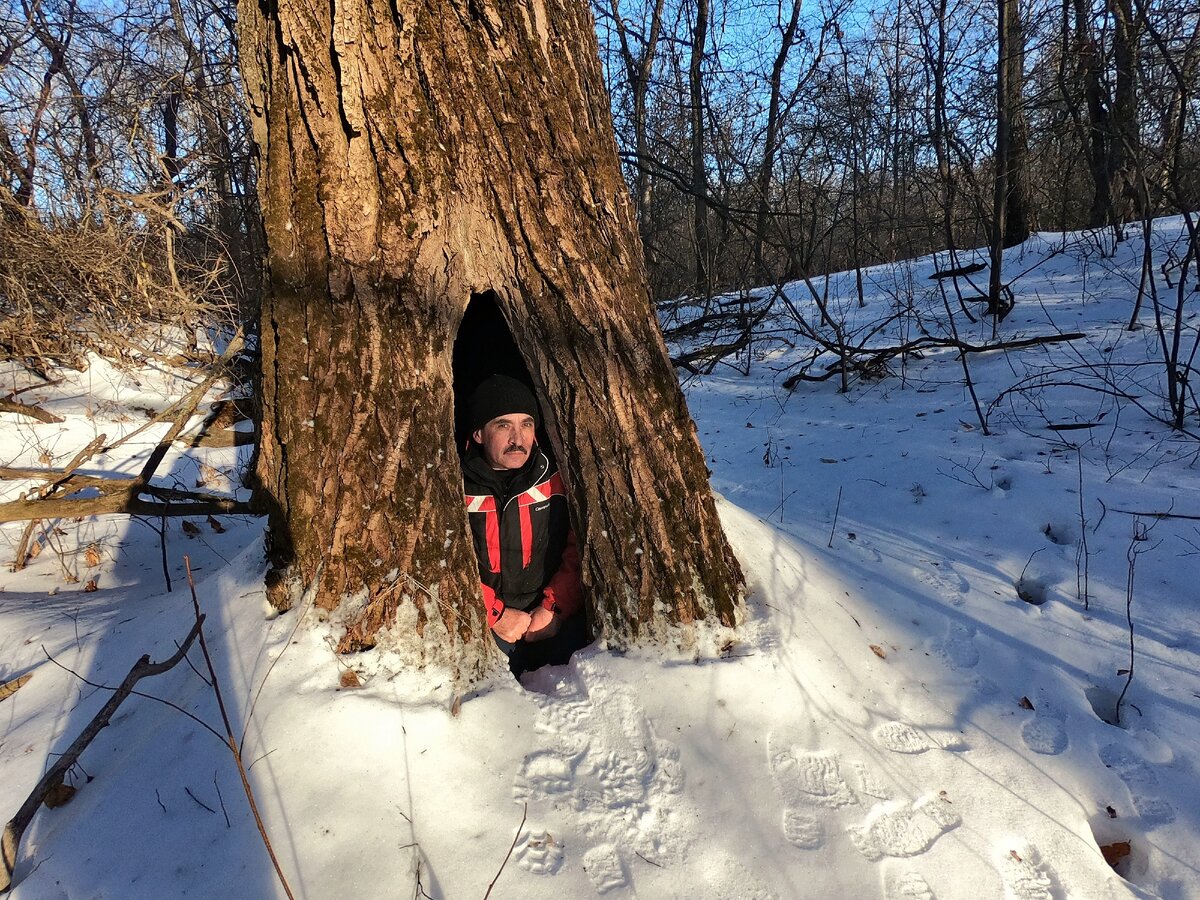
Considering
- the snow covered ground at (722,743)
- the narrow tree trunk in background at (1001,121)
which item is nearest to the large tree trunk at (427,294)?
the snow covered ground at (722,743)

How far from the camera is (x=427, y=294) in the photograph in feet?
5.65

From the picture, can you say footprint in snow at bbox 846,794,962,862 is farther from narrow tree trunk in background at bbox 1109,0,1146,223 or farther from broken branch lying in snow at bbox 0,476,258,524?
narrow tree trunk in background at bbox 1109,0,1146,223

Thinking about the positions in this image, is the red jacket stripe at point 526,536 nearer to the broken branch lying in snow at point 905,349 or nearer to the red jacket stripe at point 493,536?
the red jacket stripe at point 493,536

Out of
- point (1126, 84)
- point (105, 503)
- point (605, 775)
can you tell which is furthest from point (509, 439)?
point (1126, 84)

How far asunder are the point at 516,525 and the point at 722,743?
120 centimetres

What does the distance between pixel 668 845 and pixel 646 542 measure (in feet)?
2.76

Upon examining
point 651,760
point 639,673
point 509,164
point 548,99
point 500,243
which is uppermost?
point 548,99

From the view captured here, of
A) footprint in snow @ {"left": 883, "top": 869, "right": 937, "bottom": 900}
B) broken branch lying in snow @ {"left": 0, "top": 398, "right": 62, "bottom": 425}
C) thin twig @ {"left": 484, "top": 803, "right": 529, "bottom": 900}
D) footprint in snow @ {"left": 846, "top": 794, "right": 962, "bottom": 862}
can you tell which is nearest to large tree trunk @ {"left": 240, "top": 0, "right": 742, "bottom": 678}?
thin twig @ {"left": 484, "top": 803, "right": 529, "bottom": 900}

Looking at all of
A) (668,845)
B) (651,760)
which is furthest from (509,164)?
(668,845)

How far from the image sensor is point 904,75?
23.0ft

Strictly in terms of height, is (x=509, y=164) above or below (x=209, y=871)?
above

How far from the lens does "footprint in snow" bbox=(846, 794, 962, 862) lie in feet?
→ 4.59

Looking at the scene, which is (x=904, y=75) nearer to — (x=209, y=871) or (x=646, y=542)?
(x=646, y=542)

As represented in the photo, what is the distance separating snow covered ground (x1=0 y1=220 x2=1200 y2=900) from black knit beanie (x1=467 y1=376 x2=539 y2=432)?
3.23 ft
